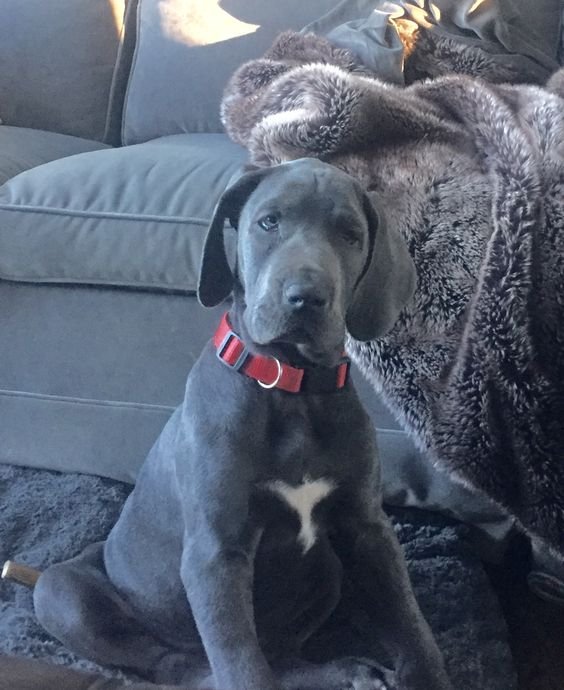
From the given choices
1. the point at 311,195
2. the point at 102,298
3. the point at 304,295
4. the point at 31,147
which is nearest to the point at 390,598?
the point at 304,295

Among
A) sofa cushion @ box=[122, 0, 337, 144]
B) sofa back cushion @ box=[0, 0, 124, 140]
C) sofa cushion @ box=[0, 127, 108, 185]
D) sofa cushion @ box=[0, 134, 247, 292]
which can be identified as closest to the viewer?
sofa cushion @ box=[0, 134, 247, 292]

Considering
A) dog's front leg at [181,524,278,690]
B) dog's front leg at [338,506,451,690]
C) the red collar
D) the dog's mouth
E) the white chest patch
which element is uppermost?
the dog's mouth

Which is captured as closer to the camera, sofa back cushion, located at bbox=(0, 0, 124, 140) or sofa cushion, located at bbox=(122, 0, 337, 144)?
sofa cushion, located at bbox=(122, 0, 337, 144)

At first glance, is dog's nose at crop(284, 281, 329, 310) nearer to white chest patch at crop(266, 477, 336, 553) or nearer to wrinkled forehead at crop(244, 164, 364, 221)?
wrinkled forehead at crop(244, 164, 364, 221)

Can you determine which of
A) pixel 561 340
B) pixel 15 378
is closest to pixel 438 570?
pixel 561 340

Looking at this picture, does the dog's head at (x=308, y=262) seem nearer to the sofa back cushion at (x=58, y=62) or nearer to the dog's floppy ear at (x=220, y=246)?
the dog's floppy ear at (x=220, y=246)

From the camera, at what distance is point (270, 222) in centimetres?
113

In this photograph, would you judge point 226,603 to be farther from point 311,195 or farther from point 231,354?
point 311,195

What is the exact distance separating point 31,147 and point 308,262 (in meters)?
1.26

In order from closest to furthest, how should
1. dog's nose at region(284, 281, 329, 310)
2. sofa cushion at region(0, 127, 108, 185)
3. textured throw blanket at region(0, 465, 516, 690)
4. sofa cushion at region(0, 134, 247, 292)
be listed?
dog's nose at region(284, 281, 329, 310), textured throw blanket at region(0, 465, 516, 690), sofa cushion at region(0, 134, 247, 292), sofa cushion at region(0, 127, 108, 185)

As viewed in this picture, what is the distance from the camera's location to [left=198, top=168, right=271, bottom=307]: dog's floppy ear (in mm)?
1172

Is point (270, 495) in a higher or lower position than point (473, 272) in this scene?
lower

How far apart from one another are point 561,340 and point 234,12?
1.41 metres

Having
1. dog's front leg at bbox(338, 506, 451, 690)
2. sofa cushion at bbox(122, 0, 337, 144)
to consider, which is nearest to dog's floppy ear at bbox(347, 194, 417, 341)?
dog's front leg at bbox(338, 506, 451, 690)
